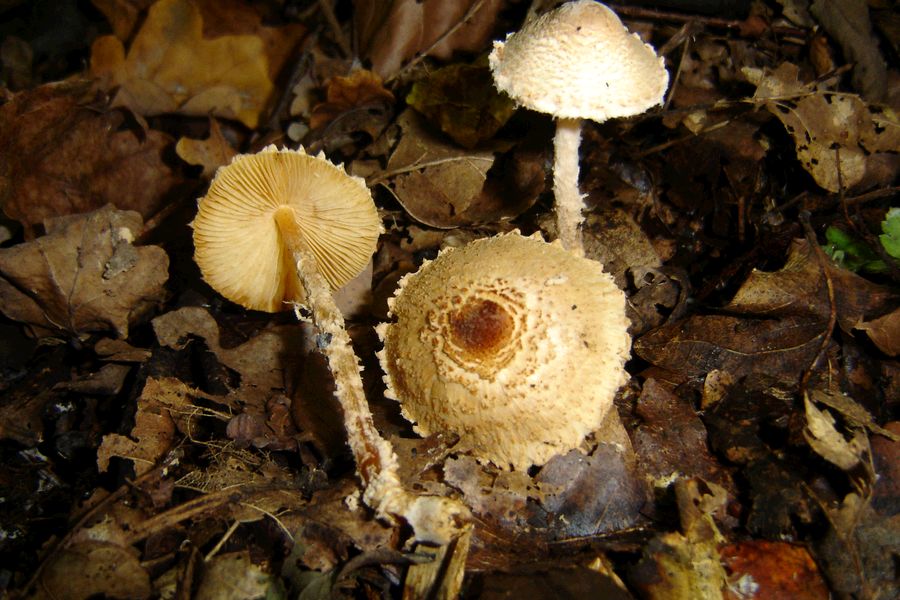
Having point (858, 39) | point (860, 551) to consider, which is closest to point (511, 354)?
point (860, 551)

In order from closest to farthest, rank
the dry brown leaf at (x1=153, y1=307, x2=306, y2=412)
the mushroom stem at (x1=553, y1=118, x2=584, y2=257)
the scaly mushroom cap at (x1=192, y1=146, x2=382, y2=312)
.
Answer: the scaly mushroom cap at (x1=192, y1=146, x2=382, y2=312) < the mushroom stem at (x1=553, y1=118, x2=584, y2=257) < the dry brown leaf at (x1=153, y1=307, x2=306, y2=412)

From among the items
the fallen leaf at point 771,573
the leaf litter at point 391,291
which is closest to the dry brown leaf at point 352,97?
the leaf litter at point 391,291

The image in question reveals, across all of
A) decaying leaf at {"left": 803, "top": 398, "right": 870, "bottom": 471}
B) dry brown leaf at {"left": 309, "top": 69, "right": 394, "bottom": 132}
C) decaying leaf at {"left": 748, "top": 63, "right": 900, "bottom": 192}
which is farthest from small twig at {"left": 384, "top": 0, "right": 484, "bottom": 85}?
decaying leaf at {"left": 803, "top": 398, "right": 870, "bottom": 471}

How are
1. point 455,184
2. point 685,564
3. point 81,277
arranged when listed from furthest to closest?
point 455,184
point 81,277
point 685,564

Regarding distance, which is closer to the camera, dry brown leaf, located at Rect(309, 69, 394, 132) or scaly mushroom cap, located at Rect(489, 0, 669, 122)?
scaly mushroom cap, located at Rect(489, 0, 669, 122)

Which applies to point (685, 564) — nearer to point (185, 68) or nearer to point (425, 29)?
point (425, 29)

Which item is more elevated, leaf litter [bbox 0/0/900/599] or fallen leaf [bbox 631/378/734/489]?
leaf litter [bbox 0/0/900/599]

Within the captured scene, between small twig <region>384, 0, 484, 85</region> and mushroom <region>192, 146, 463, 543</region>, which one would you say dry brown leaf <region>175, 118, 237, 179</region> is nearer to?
mushroom <region>192, 146, 463, 543</region>
